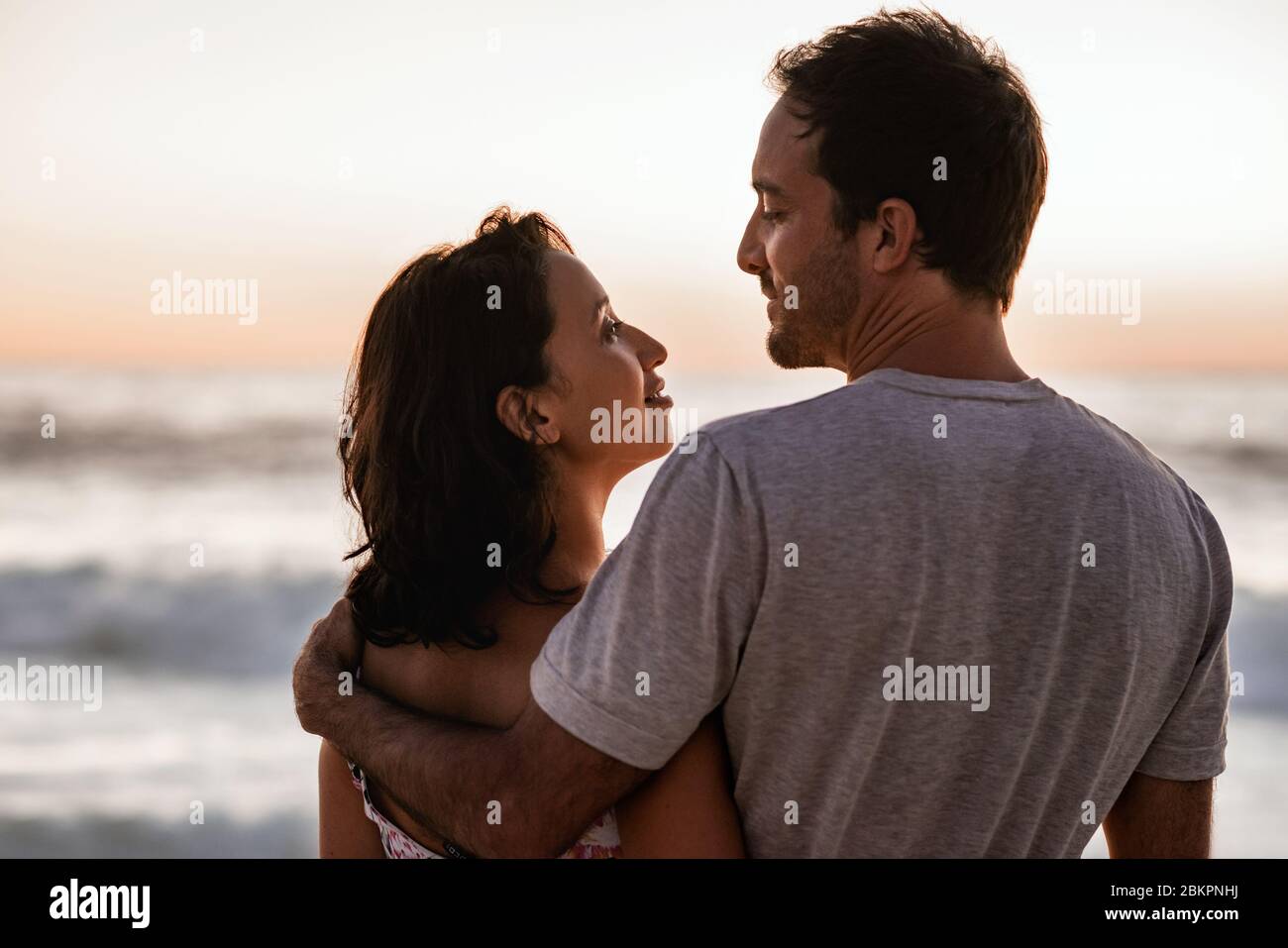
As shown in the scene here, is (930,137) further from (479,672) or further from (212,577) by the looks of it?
(212,577)

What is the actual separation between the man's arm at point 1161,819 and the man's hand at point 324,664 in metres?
1.17

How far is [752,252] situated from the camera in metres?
1.96

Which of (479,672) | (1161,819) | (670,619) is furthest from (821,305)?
(1161,819)

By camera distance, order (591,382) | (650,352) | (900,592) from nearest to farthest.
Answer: (900,592)
(591,382)
(650,352)

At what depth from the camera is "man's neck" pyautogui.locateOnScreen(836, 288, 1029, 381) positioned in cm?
163

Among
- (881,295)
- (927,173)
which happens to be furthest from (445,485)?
(927,173)

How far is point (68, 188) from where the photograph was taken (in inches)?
520

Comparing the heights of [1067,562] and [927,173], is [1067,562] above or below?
below

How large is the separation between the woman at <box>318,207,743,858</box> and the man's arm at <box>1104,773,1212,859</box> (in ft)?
2.83

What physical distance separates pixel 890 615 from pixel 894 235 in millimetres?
565

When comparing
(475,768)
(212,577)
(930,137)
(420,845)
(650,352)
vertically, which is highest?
(930,137)

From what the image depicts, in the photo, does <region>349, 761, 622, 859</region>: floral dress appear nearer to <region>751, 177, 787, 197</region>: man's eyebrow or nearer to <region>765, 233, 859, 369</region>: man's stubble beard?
<region>765, 233, 859, 369</region>: man's stubble beard
